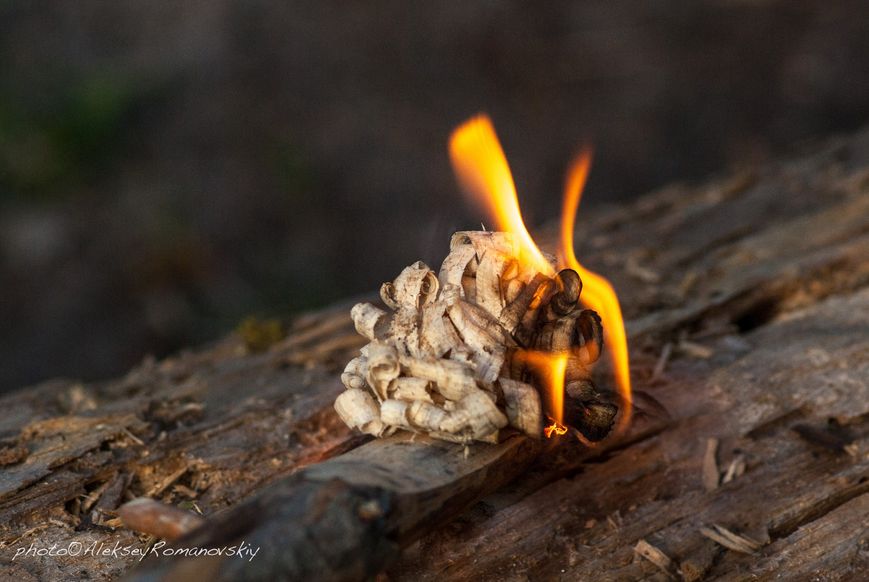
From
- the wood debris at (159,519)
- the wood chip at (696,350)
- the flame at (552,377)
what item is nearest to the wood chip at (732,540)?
the flame at (552,377)

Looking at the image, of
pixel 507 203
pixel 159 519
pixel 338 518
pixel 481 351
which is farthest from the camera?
pixel 507 203

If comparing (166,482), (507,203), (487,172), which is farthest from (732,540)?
(166,482)

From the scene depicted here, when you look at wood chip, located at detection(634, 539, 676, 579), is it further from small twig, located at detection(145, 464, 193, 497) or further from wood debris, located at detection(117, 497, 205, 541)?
small twig, located at detection(145, 464, 193, 497)

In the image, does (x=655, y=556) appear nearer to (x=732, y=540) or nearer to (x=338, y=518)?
(x=732, y=540)

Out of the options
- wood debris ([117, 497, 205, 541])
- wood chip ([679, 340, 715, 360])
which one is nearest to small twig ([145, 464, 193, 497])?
wood debris ([117, 497, 205, 541])

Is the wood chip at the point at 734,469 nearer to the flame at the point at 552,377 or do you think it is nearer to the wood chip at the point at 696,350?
the wood chip at the point at 696,350

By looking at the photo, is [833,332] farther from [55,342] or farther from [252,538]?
[55,342]

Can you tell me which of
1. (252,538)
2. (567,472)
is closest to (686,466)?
(567,472)

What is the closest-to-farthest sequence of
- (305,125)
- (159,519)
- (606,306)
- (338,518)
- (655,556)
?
(338,518)
(159,519)
(655,556)
(606,306)
(305,125)
